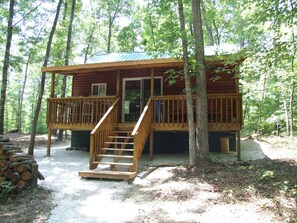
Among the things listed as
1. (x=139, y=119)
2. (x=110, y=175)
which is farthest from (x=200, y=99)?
(x=110, y=175)

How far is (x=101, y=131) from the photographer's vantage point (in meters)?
7.41

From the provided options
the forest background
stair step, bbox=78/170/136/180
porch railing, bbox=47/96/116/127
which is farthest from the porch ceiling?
stair step, bbox=78/170/136/180

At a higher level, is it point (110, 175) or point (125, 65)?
point (125, 65)

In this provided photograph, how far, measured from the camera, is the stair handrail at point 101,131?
6.73 meters

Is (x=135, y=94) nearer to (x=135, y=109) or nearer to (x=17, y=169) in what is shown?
(x=135, y=109)

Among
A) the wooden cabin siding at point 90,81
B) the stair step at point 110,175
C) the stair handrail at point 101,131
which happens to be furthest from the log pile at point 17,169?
the wooden cabin siding at point 90,81

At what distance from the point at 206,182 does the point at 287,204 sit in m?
1.73

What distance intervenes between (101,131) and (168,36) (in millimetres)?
3271

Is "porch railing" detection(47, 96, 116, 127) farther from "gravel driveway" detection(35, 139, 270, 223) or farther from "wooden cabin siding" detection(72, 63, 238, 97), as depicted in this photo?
"gravel driveway" detection(35, 139, 270, 223)

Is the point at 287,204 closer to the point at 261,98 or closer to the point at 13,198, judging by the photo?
the point at 13,198

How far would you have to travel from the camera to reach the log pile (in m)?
5.22

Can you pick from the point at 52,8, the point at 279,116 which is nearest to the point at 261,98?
the point at 279,116

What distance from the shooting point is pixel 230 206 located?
13.3ft

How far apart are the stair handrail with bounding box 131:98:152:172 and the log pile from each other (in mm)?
2311
